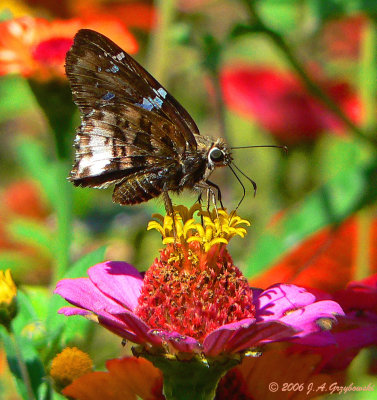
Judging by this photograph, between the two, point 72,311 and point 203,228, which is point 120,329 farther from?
point 203,228

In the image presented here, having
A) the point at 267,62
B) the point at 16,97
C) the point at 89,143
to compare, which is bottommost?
the point at 89,143

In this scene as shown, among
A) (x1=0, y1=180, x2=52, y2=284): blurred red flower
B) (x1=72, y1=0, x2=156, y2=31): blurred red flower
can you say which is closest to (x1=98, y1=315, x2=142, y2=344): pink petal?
(x1=0, y1=180, x2=52, y2=284): blurred red flower

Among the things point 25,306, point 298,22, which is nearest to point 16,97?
point 298,22

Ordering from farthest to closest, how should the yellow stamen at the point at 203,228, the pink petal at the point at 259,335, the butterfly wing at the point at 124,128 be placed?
the butterfly wing at the point at 124,128 → the yellow stamen at the point at 203,228 → the pink petal at the point at 259,335

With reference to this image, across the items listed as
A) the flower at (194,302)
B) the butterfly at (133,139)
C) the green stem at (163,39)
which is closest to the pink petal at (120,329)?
the flower at (194,302)

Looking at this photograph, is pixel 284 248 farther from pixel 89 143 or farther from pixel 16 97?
pixel 16 97

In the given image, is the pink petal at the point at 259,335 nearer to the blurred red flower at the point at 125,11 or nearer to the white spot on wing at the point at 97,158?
the white spot on wing at the point at 97,158

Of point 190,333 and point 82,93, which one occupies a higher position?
point 82,93
